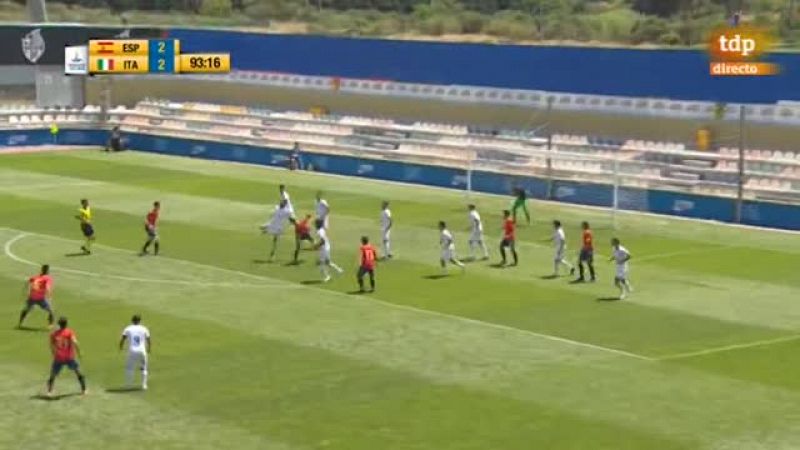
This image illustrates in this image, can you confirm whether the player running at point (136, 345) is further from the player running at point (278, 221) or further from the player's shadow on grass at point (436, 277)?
the player running at point (278, 221)

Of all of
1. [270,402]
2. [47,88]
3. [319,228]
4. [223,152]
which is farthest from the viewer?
[47,88]

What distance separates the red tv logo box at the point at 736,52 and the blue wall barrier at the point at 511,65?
1655 mm

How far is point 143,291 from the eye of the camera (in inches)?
1625

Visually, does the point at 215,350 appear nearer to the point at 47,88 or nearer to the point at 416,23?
the point at 47,88

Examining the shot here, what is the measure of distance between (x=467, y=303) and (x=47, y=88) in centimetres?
5985

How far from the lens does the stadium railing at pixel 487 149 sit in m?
59.5

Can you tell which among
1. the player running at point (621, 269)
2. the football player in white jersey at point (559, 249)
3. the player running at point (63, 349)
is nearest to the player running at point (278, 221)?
the football player in white jersey at point (559, 249)

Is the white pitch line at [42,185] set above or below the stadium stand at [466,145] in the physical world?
below

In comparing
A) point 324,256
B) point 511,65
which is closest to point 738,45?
point 511,65

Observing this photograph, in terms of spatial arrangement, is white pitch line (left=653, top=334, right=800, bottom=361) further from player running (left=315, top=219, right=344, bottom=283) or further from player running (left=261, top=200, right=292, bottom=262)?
player running (left=261, top=200, right=292, bottom=262)

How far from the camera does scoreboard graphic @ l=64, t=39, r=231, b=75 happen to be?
300 feet

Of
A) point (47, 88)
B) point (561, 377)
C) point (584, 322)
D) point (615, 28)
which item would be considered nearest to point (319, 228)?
point (584, 322)

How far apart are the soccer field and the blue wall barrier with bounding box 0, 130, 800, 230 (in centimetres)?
171

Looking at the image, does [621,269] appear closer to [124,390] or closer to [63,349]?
[124,390]
